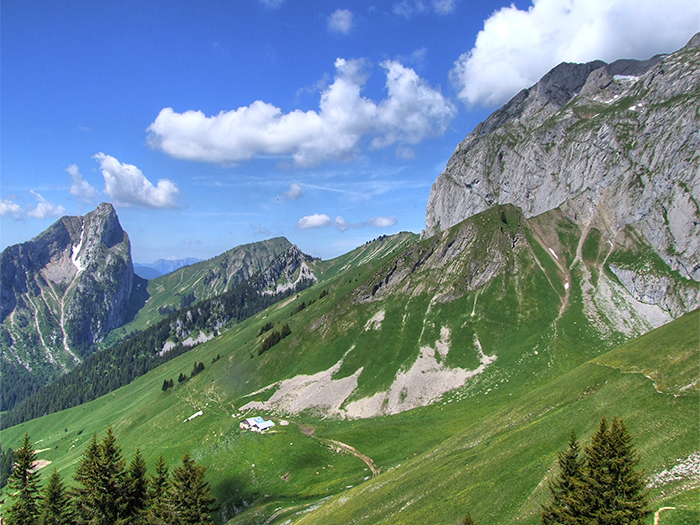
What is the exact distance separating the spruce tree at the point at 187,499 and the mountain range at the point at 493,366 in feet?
59.5

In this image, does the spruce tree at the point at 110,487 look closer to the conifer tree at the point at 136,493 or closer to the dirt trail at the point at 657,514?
the conifer tree at the point at 136,493

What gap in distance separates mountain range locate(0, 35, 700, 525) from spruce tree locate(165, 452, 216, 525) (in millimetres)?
18148

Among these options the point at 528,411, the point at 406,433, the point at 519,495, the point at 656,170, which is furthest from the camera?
the point at 656,170

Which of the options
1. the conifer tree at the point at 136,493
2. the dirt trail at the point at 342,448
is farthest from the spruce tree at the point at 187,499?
the dirt trail at the point at 342,448

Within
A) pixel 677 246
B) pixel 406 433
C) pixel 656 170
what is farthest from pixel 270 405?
pixel 656 170

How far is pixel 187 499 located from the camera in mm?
40312

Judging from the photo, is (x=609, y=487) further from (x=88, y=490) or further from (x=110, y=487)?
(x=88, y=490)

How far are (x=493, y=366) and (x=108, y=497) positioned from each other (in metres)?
97.6

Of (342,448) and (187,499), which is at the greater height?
(187,499)

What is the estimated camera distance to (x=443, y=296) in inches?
5482

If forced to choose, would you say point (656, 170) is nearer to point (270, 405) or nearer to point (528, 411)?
point (528, 411)

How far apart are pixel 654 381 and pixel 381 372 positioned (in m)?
79.5

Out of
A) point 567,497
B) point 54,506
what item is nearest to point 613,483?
point 567,497

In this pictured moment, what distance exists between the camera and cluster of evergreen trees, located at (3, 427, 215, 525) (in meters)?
40.5
